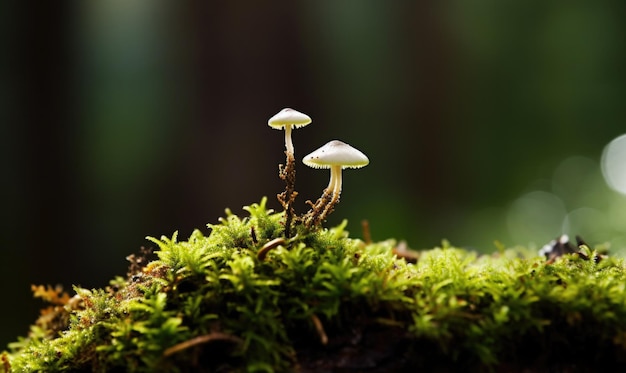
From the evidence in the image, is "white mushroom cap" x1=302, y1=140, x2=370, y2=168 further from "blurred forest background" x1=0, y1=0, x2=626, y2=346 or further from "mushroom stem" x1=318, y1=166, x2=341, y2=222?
"blurred forest background" x1=0, y1=0, x2=626, y2=346

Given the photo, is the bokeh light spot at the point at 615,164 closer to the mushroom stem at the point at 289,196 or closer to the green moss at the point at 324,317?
the green moss at the point at 324,317

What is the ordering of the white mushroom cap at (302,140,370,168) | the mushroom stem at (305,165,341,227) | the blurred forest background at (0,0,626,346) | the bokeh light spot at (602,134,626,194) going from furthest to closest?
the bokeh light spot at (602,134,626,194) → the blurred forest background at (0,0,626,346) → the mushroom stem at (305,165,341,227) → the white mushroom cap at (302,140,370,168)

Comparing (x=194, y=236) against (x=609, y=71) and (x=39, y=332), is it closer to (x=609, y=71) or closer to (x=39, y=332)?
(x=39, y=332)

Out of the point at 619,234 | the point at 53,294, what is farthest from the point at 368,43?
the point at 53,294

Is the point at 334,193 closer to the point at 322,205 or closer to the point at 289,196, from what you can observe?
the point at 322,205

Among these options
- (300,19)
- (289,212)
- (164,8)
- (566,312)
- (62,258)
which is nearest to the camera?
(566,312)

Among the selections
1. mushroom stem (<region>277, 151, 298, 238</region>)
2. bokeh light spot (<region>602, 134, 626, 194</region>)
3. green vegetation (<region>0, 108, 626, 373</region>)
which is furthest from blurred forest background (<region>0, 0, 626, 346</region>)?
green vegetation (<region>0, 108, 626, 373</region>)

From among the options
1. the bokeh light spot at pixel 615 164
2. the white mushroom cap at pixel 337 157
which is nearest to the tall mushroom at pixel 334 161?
the white mushroom cap at pixel 337 157
